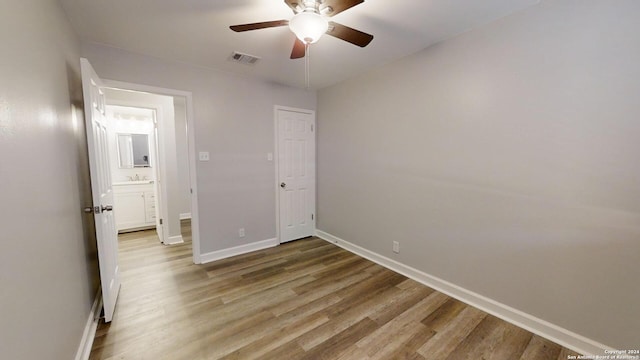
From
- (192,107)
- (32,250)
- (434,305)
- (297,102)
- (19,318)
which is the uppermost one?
(297,102)

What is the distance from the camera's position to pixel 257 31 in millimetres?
2049

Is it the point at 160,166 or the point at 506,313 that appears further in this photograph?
the point at 160,166

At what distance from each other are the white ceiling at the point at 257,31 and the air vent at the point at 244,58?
2.5 inches

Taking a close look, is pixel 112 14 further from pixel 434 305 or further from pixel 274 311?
pixel 434 305

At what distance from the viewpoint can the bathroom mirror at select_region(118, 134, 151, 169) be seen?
453 centimetres

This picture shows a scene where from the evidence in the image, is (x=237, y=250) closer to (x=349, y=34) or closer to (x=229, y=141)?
(x=229, y=141)

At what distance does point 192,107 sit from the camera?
2.82 metres

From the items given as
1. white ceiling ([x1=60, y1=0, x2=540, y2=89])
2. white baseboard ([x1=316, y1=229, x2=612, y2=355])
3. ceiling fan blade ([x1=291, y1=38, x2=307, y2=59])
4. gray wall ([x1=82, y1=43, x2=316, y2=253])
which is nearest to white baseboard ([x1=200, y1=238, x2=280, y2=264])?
gray wall ([x1=82, y1=43, x2=316, y2=253])

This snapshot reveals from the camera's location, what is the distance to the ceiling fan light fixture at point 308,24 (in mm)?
1399

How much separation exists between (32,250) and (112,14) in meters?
1.77

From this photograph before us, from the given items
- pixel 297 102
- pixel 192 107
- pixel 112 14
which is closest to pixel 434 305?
pixel 297 102

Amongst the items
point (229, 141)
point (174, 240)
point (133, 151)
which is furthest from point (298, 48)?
point (133, 151)

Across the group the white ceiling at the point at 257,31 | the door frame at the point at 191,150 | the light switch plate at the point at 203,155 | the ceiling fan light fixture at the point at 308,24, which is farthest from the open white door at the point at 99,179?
the ceiling fan light fixture at the point at 308,24

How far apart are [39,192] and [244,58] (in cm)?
207
